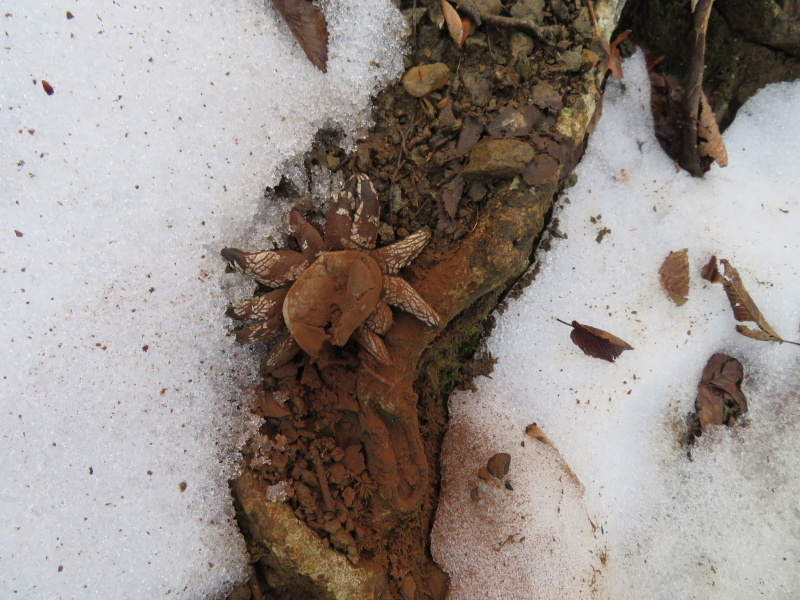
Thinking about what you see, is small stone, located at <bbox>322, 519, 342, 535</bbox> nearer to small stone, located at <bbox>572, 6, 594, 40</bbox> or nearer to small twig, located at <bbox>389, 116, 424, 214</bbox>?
small twig, located at <bbox>389, 116, 424, 214</bbox>

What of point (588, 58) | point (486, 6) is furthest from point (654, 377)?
point (486, 6)

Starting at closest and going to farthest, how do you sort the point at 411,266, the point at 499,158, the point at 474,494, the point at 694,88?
the point at 499,158, the point at 411,266, the point at 474,494, the point at 694,88

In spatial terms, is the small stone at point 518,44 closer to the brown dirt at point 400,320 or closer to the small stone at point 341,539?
the brown dirt at point 400,320

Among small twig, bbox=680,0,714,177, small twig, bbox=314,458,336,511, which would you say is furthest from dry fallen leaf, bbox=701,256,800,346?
small twig, bbox=314,458,336,511

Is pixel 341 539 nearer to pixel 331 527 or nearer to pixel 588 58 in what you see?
pixel 331 527

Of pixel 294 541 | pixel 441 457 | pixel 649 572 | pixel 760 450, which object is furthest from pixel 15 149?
pixel 760 450

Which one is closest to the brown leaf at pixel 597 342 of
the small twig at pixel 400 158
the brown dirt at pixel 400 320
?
the brown dirt at pixel 400 320
